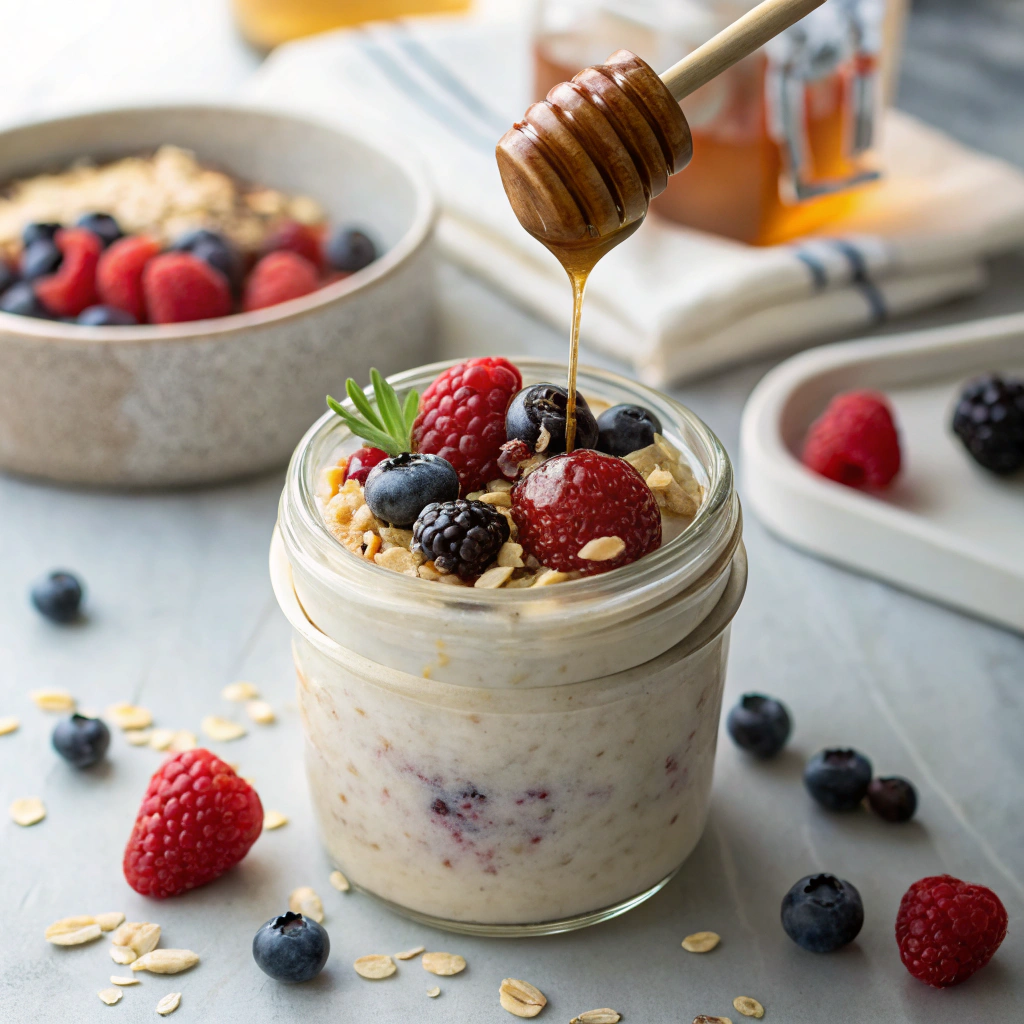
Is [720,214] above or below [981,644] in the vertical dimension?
above

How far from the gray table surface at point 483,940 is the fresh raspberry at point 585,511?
0.33 meters

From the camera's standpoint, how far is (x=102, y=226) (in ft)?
5.44

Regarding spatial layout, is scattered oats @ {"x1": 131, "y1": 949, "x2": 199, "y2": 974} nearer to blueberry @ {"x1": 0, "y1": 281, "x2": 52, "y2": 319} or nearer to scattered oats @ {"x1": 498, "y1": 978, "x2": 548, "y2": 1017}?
scattered oats @ {"x1": 498, "y1": 978, "x2": 548, "y2": 1017}

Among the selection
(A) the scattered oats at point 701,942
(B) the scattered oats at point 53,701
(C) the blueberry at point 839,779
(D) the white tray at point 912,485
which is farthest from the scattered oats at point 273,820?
(D) the white tray at point 912,485

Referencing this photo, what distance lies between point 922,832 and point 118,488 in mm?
989

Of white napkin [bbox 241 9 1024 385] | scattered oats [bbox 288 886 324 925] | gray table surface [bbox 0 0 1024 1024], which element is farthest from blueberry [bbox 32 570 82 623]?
white napkin [bbox 241 9 1024 385]

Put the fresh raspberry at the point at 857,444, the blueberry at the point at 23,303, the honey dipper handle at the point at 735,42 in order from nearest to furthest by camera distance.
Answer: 1. the honey dipper handle at the point at 735,42
2. the fresh raspberry at the point at 857,444
3. the blueberry at the point at 23,303

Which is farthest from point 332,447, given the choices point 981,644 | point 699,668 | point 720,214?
point 720,214

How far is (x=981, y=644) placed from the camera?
1.29 metres

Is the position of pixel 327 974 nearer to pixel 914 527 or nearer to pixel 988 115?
pixel 914 527

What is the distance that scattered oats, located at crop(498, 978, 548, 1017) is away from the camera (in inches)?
36.1

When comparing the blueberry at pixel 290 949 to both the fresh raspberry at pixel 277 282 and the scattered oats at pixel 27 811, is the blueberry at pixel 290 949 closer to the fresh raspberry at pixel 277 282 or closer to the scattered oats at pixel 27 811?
the scattered oats at pixel 27 811

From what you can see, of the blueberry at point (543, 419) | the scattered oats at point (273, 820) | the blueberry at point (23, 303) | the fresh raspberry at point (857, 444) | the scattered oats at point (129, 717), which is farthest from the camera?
the blueberry at point (23, 303)

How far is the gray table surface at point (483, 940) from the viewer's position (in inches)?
36.9
